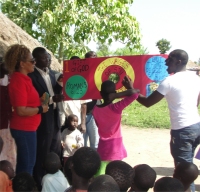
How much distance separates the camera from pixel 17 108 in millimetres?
3170

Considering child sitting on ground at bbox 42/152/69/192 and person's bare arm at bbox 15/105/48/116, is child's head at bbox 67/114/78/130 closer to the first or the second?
person's bare arm at bbox 15/105/48/116

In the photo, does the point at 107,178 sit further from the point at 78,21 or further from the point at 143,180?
the point at 78,21

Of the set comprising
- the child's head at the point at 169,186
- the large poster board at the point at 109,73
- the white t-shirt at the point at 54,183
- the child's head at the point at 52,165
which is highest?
the large poster board at the point at 109,73

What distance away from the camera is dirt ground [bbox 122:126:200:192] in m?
5.56

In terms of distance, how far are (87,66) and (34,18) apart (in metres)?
6.43

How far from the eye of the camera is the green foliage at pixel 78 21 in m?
9.21

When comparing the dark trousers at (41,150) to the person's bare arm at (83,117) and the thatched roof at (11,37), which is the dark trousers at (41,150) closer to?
the person's bare arm at (83,117)

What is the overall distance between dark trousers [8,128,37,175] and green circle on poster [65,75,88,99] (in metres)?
0.89

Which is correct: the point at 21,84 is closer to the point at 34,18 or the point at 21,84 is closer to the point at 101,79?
the point at 101,79

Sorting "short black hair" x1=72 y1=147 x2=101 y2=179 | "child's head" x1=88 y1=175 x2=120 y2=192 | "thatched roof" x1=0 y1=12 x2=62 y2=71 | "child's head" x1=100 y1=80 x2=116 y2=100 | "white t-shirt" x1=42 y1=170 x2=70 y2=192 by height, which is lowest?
"white t-shirt" x1=42 y1=170 x2=70 y2=192

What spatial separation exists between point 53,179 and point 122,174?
958 millimetres

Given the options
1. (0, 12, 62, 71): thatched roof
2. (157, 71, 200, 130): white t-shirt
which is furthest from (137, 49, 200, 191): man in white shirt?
(0, 12, 62, 71): thatched roof

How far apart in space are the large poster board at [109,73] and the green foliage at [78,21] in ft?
17.2

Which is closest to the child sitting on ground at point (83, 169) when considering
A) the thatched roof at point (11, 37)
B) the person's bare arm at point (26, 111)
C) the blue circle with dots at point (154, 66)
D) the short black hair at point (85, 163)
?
the short black hair at point (85, 163)
